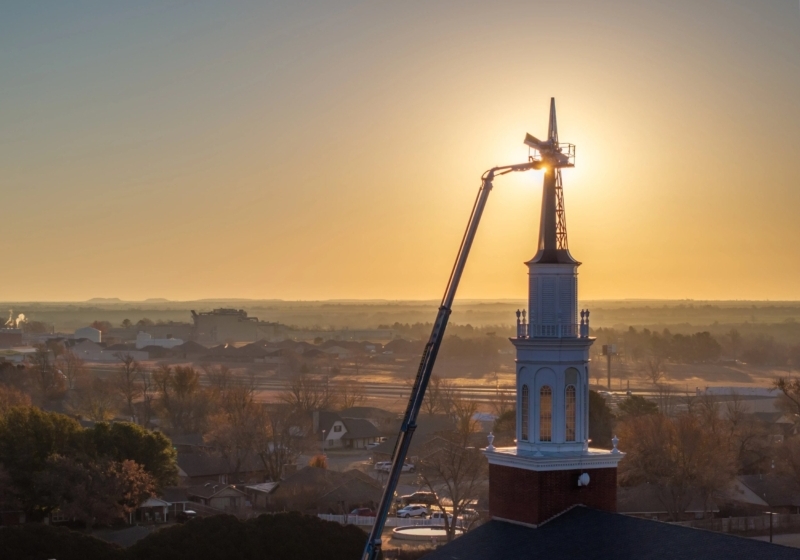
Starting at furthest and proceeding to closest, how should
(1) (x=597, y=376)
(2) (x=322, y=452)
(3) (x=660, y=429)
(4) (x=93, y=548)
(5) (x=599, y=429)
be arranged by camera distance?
→ (1) (x=597, y=376), (2) (x=322, y=452), (5) (x=599, y=429), (3) (x=660, y=429), (4) (x=93, y=548)

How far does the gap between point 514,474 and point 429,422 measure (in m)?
70.6

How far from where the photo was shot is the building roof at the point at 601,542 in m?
24.7

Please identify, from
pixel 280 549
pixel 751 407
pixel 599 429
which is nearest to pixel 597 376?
pixel 751 407

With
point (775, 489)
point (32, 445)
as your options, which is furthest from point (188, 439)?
point (775, 489)

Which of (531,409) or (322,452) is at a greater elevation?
(531,409)

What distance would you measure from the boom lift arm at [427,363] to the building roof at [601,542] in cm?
157

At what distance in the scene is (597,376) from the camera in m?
178

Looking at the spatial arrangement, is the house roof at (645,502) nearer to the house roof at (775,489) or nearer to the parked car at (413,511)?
the house roof at (775,489)

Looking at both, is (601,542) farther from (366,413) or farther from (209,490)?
(366,413)

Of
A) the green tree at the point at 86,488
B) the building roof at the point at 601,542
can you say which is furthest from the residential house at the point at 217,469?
the building roof at the point at 601,542

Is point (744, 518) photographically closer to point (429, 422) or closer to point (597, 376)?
point (429, 422)

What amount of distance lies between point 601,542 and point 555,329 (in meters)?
5.66

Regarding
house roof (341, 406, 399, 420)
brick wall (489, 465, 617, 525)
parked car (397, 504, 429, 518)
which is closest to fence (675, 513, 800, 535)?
parked car (397, 504, 429, 518)

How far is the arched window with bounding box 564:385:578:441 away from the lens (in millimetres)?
29656
